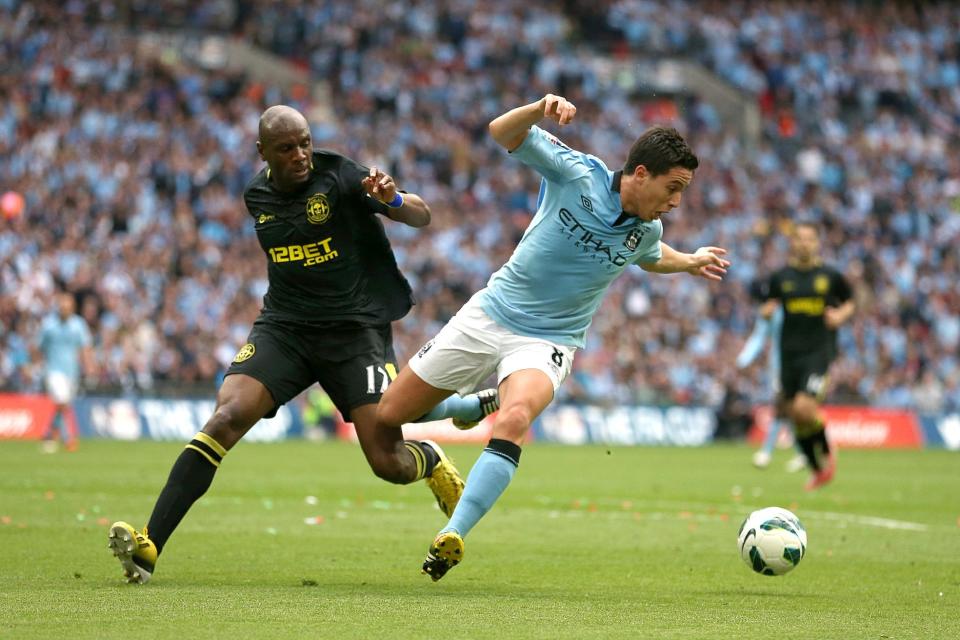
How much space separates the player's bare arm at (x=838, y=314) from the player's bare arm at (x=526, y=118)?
9.65 metres

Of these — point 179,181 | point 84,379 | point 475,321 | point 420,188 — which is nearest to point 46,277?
point 84,379

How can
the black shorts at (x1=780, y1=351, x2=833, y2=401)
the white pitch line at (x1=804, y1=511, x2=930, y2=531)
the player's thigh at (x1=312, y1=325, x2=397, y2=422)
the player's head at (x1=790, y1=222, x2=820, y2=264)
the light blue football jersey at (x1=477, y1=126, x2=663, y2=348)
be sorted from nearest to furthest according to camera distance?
the light blue football jersey at (x1=477, y1=126, x2=663, y2=348) < the player's thigh at (x1=312, y1=325, x2=397, y2=422) < the white pitch line at (x1=804, y1=511, x2=930, y2=531) < the black shorts at (x1=780, y1=351, x2=833, y2=401) < the player's head at (x1=790, y1=222, x2=820, y2=264)

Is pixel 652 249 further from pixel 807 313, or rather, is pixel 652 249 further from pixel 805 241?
pixel 807 313

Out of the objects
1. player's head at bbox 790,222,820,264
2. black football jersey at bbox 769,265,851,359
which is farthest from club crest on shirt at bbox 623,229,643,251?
black football jersey at bbox 769,265,851,359

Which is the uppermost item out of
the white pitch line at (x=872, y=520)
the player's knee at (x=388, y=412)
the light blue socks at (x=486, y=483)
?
the player's knee at (x=388, y=412)

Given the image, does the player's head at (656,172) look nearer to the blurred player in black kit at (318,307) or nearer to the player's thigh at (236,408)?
the blurred player in black kit at (318,307)

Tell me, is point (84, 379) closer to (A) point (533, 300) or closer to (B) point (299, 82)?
(B) point (299, 82)

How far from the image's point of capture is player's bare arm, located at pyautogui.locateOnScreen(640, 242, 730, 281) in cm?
890

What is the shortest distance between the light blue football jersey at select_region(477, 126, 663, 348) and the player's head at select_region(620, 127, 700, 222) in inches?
4.0

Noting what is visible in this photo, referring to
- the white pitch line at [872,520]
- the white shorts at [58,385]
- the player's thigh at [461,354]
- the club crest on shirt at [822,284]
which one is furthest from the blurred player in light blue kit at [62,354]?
the player's thigh at [461,354]

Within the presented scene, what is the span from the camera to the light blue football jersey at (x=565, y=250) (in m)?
8.09

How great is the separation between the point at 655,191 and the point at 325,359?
2221mm

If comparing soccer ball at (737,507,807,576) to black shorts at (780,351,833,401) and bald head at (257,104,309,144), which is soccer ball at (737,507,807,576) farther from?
black shorts at (780,351,833,401)

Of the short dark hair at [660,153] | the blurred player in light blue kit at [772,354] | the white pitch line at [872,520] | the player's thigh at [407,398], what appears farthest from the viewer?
the blurred player in light blue kit at [772,354]
